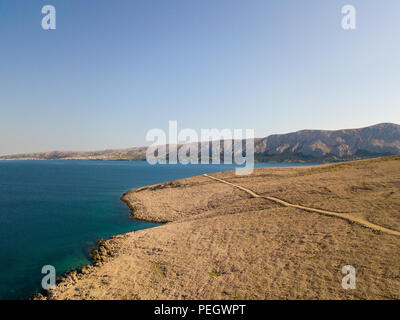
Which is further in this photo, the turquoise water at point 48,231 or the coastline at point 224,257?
the turquoise water at point 48,231

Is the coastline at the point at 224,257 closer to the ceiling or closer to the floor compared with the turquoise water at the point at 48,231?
closer to the ceiling

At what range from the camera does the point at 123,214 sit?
1869 inches

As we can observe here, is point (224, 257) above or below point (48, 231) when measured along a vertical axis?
above

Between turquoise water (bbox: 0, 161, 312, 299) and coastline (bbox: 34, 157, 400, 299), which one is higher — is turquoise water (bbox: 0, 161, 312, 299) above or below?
below

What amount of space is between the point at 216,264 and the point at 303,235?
10494 mm

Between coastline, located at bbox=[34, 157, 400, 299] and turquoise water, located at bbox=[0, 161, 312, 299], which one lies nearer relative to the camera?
coastline, located at bbox=[34, 157, 400, 299]

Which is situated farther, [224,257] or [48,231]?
[48,231]

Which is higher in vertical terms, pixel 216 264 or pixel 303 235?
pixel 303 235
